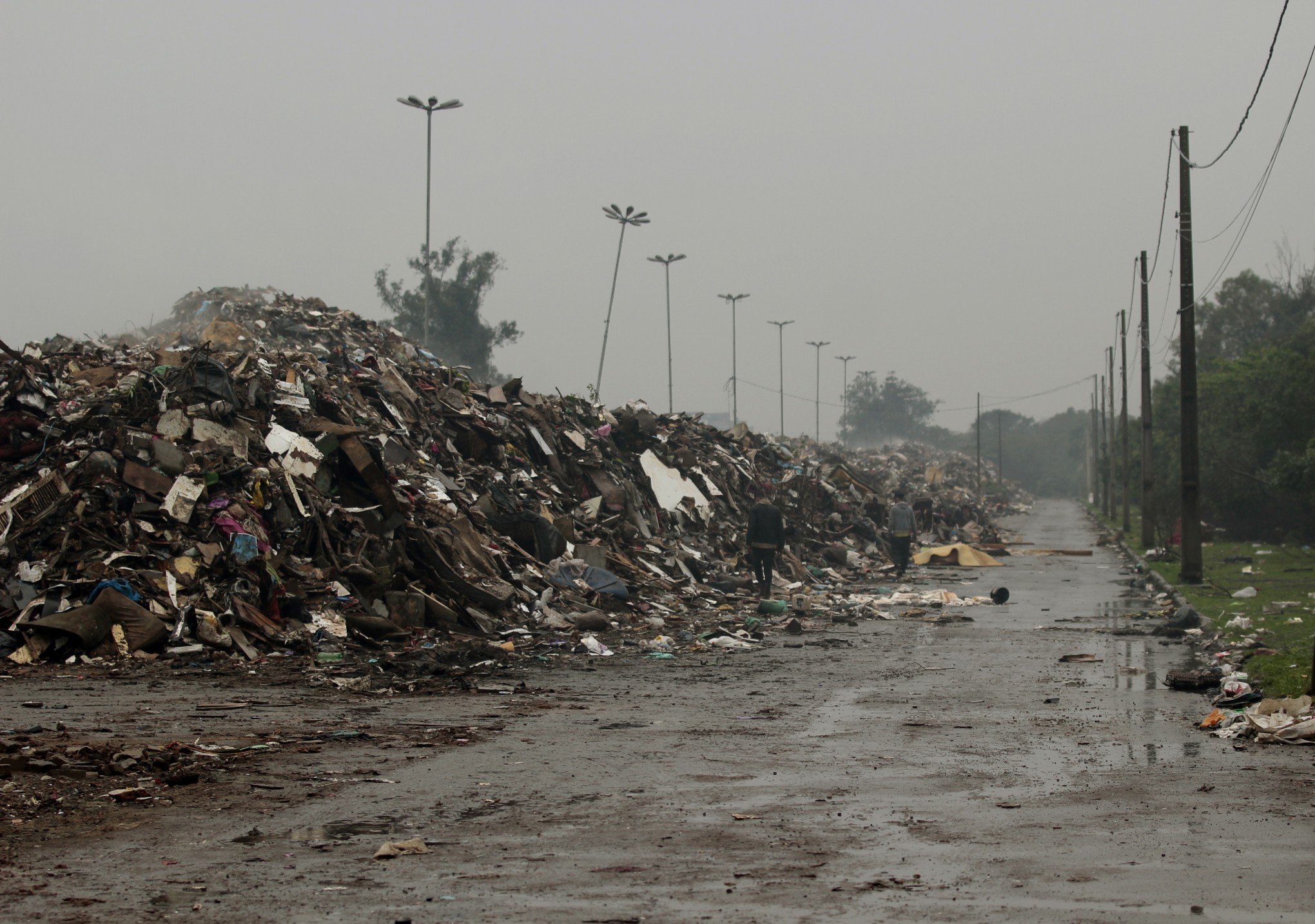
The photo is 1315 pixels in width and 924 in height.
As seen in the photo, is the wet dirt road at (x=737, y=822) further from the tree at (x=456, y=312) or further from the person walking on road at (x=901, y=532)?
the tree at (x=456, y=312)

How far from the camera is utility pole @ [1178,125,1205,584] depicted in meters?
19.9

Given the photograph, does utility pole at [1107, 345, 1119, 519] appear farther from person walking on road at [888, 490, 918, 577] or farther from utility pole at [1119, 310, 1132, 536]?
person walking on road at [888, 490, 918, 577]

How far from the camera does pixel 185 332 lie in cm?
2261

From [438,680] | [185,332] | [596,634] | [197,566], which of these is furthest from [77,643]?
[185,332]

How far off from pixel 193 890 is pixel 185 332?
2027 cm

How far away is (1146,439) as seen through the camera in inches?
1227

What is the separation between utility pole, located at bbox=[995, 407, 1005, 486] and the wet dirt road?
8303cm

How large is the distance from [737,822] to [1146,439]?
2898 cm

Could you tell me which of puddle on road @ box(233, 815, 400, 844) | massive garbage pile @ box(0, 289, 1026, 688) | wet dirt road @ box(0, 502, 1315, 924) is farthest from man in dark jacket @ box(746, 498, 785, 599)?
puddle on road @ box(233, 815, 400, 844)

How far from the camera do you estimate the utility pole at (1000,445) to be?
99250 millimetres

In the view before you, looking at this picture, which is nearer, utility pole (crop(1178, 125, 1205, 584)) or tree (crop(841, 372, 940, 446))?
utility pole (crop(1178, 125, 1205, 584))

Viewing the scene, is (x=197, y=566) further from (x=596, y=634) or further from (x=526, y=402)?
(x=526, y=402)

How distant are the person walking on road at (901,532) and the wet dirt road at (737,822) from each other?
47.6ft

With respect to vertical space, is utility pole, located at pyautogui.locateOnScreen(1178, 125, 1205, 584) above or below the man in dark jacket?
above
